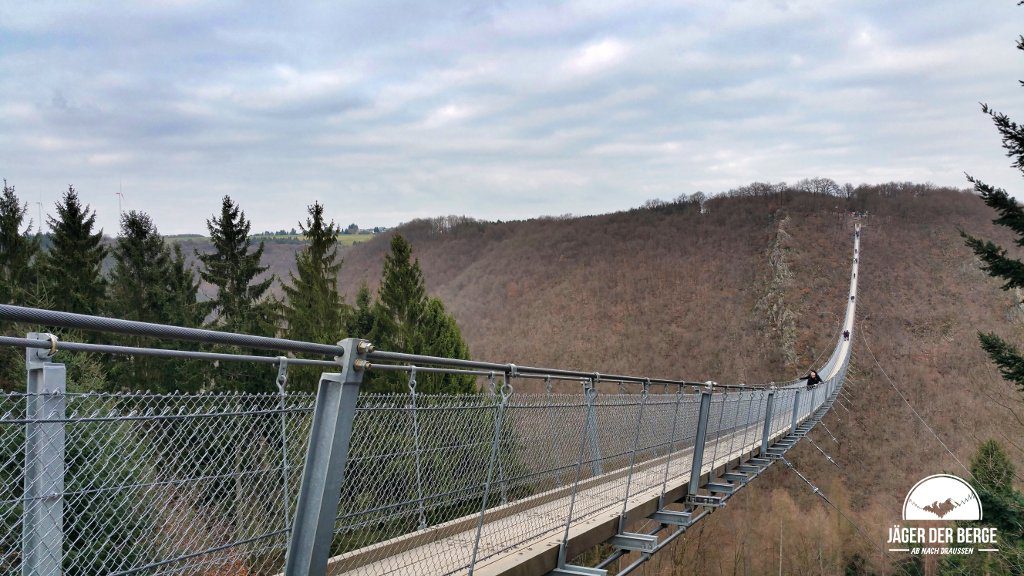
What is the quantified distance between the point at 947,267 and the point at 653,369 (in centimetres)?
3259

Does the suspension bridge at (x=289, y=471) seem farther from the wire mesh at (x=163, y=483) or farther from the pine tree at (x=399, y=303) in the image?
the pine tree at (x=399, y=303)

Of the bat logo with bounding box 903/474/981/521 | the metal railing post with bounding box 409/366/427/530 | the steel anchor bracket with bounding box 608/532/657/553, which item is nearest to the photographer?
the metal railing post with bounding box 409/366/427/530

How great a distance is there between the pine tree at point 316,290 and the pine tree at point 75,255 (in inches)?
299

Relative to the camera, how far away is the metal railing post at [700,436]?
368 inches

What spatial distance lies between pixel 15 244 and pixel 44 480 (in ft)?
114

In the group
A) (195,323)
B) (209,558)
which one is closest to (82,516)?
(209,558)

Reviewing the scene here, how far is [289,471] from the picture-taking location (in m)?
3.36

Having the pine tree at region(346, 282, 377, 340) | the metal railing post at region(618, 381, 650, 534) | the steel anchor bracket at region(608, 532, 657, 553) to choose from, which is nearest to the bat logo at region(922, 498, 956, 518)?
the pine tree at region(346, 282, 377, 340)

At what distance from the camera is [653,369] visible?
75625mm

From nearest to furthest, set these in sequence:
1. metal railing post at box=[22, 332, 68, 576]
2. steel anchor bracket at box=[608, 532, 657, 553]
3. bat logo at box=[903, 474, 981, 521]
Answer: metal railing post at box=[22, 332, 68, 576] → steel anchor bracket at box=[608, 532, 657, 553] → bat logo at box=[903, 474, 981, 521]

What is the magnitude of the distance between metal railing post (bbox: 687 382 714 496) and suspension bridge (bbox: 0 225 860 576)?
10.0 feet

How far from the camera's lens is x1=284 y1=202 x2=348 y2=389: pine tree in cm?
3416

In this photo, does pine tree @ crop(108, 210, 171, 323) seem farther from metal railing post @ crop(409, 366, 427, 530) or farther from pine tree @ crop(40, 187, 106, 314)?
metal railing post @ crop(409, 366, 427, 530)

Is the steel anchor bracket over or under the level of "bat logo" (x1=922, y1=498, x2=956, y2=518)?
over
